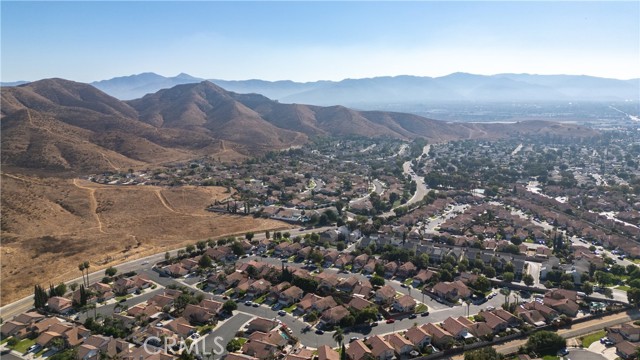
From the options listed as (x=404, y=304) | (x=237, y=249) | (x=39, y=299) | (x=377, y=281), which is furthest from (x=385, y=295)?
(x=39, y=299)

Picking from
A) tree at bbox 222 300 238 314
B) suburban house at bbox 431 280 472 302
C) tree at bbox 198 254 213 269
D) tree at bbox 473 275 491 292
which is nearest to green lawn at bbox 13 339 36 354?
tree at bbox 222 300 238 314

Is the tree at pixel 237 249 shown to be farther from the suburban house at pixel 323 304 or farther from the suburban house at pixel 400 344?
the suburban house at pixel 400 344

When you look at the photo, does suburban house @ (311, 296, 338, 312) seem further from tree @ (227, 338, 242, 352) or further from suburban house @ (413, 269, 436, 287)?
suburban house @ (413, 269, 436, 287)

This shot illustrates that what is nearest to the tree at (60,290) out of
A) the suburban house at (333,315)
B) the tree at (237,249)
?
the tree at (237,249)

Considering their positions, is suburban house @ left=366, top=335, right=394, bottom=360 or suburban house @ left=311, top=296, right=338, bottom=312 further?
suburban house @ left=311, top=296, right=338, bottom=312

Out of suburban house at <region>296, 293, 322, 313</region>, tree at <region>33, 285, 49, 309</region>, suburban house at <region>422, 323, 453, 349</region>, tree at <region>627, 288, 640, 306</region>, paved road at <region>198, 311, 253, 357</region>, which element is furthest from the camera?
tree at <region>33, 285, 49, 309</region>

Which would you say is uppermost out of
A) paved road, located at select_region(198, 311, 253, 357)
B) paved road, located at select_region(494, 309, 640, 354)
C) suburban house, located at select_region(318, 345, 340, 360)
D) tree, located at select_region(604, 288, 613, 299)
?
suburban house, located at select_region(318, 345, 340, 360)

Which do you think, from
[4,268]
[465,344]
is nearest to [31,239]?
[4,268]
